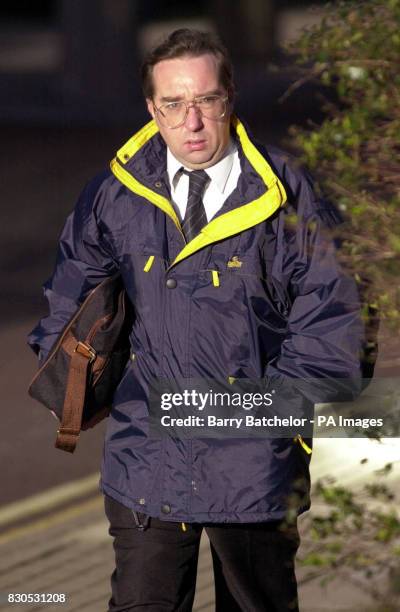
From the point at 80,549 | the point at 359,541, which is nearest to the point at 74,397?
the point at 359,541

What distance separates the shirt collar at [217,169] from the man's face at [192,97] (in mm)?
44

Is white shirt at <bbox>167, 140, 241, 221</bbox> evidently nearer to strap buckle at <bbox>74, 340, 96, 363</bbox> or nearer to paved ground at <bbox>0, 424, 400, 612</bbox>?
strap buckle at <bbox>74, 340, 96, 363</bbox>

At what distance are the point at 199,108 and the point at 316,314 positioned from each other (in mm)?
648

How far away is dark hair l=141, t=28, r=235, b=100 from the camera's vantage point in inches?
166

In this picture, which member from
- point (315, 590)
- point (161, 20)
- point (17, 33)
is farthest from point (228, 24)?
point (315, 590)

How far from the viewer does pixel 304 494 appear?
4.15 metres

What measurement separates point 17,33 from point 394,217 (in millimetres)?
26530

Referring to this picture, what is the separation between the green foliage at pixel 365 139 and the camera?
10.9 feet

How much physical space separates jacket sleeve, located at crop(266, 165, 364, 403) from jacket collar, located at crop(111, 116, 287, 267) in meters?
0.08

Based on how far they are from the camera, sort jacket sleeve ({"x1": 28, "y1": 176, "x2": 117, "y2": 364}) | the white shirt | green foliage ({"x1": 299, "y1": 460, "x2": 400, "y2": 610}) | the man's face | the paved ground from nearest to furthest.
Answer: green foliage ({"x1": 299, "y1": 460, "x2": 400, "y2": 610})
the man's face
the white shirt
jacket sleeve ({"x1": 28, "y1": 176, "x2": 117, "y2": 364})
the paved ground

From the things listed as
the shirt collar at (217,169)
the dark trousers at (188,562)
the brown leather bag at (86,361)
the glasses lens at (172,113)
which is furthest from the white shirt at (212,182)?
the dark trousers at (188,562)

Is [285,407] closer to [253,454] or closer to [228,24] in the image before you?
[253,454]

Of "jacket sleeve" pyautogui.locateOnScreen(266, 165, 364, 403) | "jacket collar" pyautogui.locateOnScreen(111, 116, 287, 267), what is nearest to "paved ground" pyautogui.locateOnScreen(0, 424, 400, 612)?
"jacket sleeve" pyautogui.locateOnScreen(266, 165, 364, 403)

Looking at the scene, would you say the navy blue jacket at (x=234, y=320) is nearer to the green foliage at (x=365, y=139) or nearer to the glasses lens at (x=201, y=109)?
the glasses lens at (x=201, y=109)
